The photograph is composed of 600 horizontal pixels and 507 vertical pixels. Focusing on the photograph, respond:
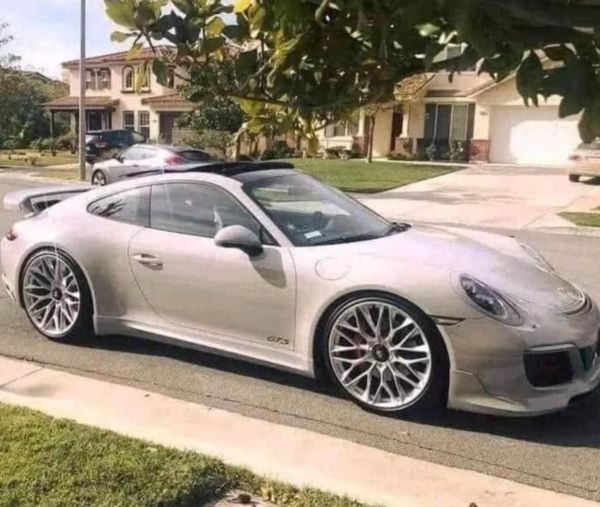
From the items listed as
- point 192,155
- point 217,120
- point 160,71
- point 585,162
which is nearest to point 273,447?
point 160,71

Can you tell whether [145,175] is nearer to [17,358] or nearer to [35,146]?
[17,358]

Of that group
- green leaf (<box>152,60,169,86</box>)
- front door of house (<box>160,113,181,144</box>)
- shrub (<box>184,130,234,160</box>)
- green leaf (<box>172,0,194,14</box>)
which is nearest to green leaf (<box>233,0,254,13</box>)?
green leaf (<box>172,0,194,14</box>)

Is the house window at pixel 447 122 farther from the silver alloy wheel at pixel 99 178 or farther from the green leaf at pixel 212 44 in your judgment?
the green leaf at pixel 212 44

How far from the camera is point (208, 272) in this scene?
181 inches

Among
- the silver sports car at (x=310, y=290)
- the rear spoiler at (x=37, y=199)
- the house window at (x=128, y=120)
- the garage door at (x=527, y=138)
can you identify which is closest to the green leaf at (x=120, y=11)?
the silver sports car at (x=310, y=290)

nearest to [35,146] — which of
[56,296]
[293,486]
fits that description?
[56,296]

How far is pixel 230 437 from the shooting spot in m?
3.69

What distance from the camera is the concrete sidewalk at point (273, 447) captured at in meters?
3.13

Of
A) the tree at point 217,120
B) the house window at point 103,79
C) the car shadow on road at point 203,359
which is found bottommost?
the car shadow on road at point 203,359

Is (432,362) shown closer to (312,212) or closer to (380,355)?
(380,355)

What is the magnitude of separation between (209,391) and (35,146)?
44970 millimetres

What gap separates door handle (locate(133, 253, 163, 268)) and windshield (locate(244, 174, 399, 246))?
0.79 metres

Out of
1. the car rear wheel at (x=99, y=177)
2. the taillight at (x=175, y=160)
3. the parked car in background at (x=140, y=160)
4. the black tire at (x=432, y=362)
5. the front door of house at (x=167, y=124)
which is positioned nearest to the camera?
the black tire at (x=432, y=362)

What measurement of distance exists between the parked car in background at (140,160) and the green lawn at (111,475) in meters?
15.3
